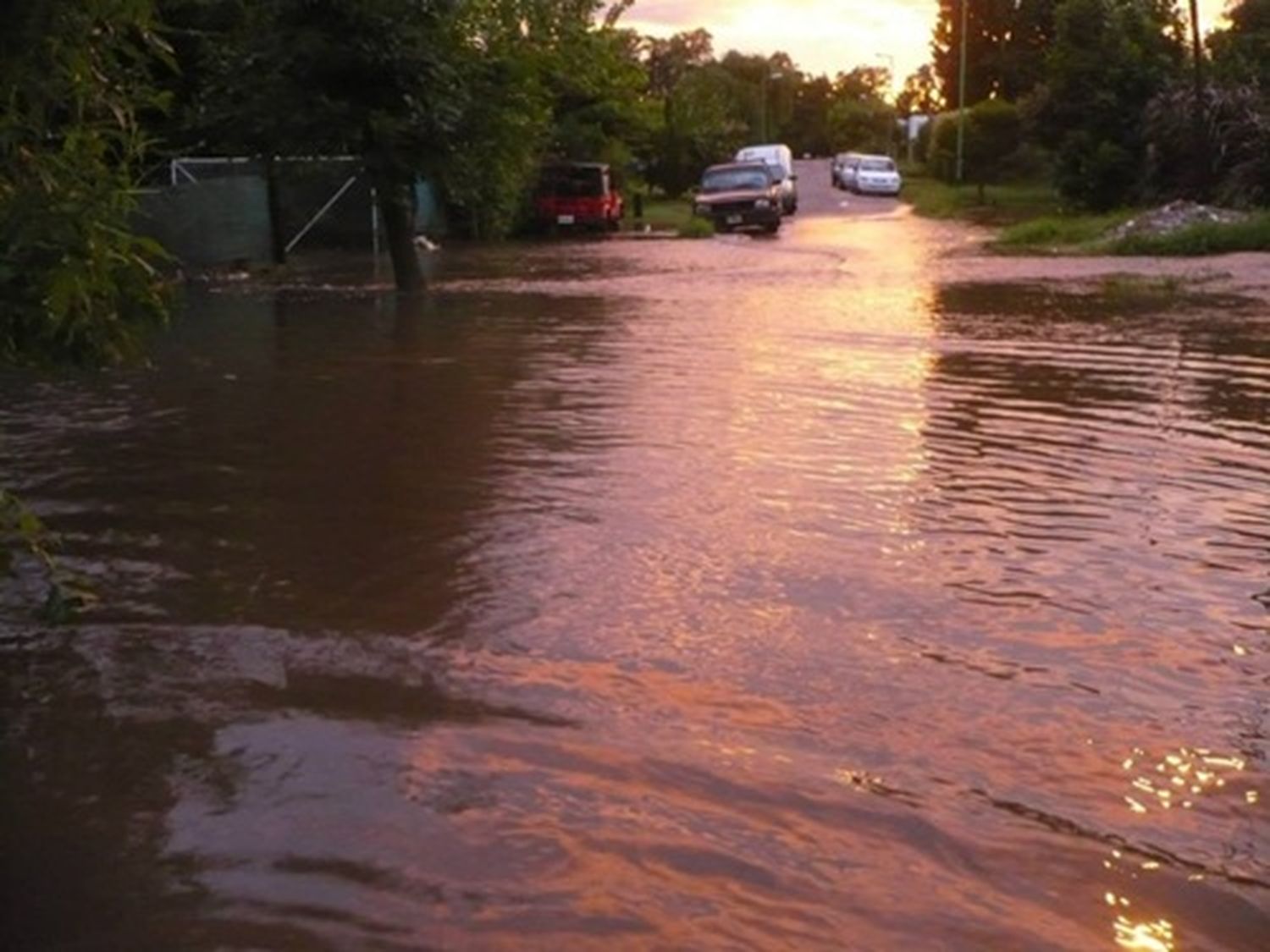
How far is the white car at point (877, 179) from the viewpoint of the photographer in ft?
201

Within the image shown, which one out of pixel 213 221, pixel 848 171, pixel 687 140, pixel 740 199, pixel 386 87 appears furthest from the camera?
pixel 848 171

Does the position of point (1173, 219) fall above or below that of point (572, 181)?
below

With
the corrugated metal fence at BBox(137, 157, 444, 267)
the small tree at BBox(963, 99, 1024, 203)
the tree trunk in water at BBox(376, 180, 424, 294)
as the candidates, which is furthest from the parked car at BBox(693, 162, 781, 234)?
the small tree at BBox(963, 99, 1024, 203)

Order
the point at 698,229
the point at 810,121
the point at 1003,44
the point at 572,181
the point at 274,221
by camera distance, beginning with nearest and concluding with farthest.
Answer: the point at 274,221, the point at 698,229, the point at 572,181, the point at 1003,44, the point at 810,121

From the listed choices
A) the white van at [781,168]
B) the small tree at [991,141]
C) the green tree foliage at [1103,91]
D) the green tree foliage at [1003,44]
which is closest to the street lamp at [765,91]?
the green tree foliage at [1003,44]

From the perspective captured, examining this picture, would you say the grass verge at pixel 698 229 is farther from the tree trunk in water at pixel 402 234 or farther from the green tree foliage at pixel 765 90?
the green tree foliage at pixel 765 90

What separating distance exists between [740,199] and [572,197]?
408 cm

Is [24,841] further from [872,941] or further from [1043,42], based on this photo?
[1043,42]

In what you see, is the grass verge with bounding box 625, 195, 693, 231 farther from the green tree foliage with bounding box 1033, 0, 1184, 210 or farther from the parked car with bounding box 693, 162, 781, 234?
the green tree foliage with bounding box 1033, 0, 1184, 210

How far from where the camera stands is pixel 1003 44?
77250 mm

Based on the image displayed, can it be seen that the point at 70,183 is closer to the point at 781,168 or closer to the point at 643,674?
the point at 643,674

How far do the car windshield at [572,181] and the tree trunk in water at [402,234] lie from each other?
18620mm

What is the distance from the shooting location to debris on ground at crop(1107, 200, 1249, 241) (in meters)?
31.0

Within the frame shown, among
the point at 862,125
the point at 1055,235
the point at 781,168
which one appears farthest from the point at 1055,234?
the point at 862,125
